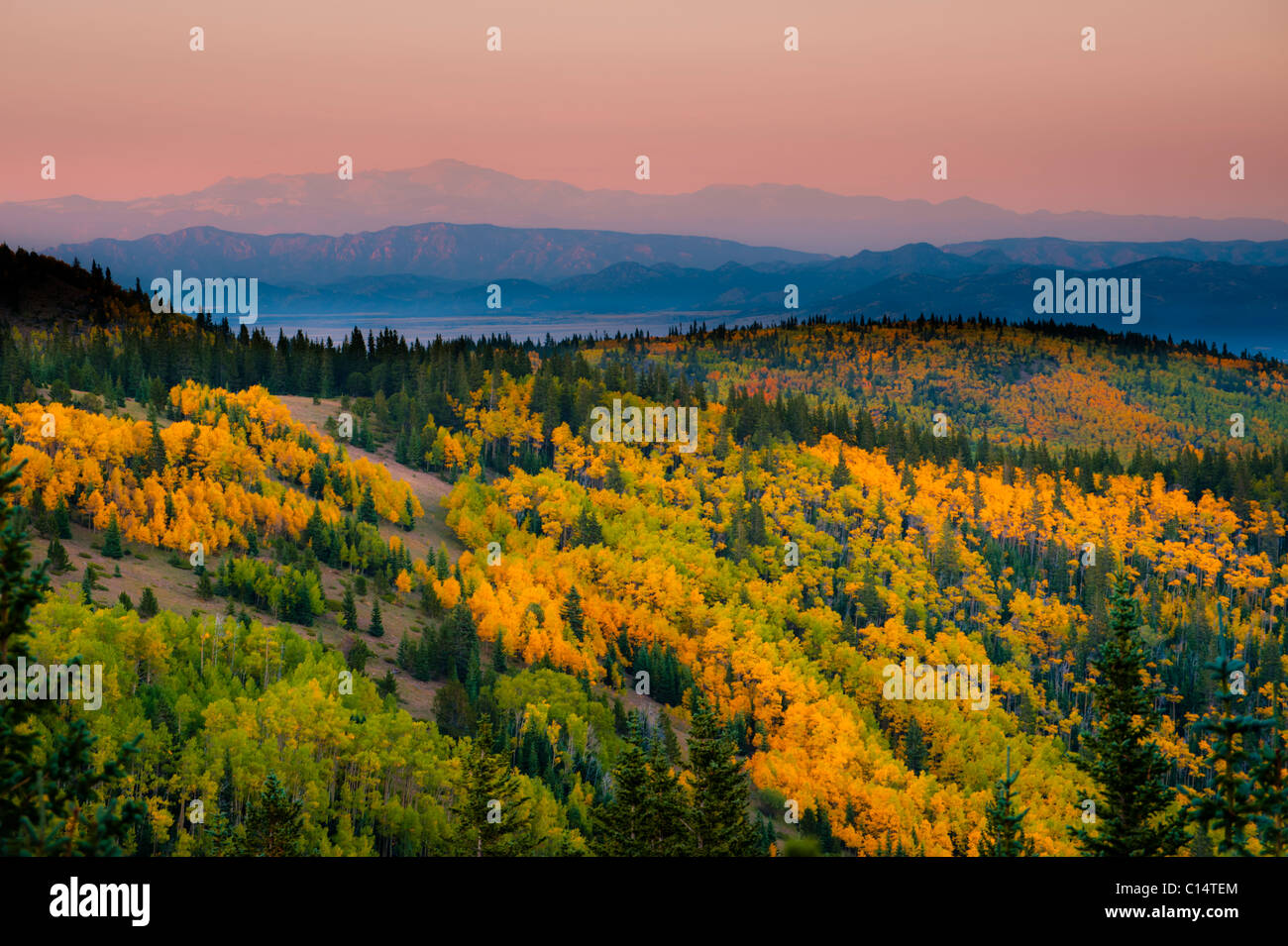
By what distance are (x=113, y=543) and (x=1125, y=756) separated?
125850 mm

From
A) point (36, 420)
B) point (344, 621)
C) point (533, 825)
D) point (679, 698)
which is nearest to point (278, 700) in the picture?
point (533, 825)

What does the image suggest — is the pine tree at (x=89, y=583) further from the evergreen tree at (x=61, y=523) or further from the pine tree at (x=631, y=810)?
the pine tree at (x=631, y=810)

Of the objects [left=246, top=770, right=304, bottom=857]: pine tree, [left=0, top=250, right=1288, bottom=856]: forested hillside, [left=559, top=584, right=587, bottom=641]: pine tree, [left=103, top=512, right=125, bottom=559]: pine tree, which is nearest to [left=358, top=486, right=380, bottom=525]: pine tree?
[left=0, top=250, right=1288, bottom=856]: forested hillside

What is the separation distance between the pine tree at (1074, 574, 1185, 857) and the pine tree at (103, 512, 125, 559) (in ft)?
407

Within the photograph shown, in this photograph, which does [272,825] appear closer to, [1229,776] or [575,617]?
[1229,776]

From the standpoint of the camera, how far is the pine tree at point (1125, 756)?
151 feet

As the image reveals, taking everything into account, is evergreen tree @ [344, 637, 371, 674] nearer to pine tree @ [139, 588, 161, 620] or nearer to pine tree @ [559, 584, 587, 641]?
pine tree @ [139, 588, 161, 620]

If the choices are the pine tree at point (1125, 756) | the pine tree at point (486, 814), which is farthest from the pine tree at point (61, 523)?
the pine tree at point (1125, 756)

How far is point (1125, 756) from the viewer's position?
4678 centimetres

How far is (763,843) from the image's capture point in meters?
116

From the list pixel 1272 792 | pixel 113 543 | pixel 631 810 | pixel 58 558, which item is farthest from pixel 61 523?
pixel 1272 792

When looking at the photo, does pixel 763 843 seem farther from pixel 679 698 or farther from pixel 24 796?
pixel 24 796

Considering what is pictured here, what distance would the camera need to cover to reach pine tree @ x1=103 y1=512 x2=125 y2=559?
13638 cm
